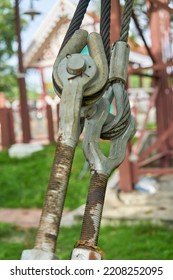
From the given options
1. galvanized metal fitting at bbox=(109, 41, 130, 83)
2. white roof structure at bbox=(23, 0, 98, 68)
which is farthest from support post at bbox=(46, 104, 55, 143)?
galvanized metal fitting at bbox=(109, 41, 130, 83)

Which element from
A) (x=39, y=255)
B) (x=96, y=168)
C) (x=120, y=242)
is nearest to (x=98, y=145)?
(x=96, y=168)

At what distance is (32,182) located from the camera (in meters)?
7.91

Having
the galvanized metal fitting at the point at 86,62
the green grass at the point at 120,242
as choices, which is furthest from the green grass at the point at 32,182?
the galvanized metal fitting at the point at 86,62

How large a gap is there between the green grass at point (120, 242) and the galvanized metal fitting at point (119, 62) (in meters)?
3.02

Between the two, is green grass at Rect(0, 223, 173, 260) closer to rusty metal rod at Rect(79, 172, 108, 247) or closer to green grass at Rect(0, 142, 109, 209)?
green grass at Rect(0, 142, 109, 209)

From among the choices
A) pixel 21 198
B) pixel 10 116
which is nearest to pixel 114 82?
pixel 21 198

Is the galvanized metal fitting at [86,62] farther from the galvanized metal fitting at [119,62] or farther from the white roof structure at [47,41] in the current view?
the white roof structure at [47,41]

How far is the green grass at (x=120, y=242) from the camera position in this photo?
4.23 metres

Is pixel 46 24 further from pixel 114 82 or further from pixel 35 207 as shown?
pixel 114 82

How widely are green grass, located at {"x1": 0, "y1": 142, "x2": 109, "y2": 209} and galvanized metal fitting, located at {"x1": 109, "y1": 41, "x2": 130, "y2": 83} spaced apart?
492 centimetres

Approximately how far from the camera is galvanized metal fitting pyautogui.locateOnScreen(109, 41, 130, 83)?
1.19m

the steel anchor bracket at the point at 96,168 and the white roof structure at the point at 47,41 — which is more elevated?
the white roof structure at the point at 47,41

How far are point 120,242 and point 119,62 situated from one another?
3.58 meters
